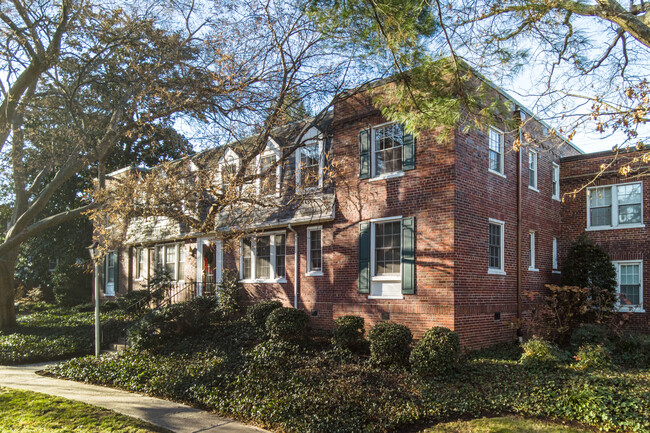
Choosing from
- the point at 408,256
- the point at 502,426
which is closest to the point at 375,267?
the point at 408,256

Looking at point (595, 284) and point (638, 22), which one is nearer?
point (638, 22)

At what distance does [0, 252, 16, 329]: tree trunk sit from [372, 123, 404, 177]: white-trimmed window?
599 inches

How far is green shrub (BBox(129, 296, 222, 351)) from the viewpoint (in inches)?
554

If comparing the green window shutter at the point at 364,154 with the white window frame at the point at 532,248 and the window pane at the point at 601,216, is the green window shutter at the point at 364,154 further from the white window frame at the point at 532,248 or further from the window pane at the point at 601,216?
the window pane at the point at 601,216

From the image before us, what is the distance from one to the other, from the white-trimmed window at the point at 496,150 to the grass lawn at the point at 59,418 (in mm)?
11004

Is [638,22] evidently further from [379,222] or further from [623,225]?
[623,225]

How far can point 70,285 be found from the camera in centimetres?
2714

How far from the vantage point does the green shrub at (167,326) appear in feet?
46.2

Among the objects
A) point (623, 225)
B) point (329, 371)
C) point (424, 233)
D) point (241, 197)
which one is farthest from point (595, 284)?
point (241, 197)

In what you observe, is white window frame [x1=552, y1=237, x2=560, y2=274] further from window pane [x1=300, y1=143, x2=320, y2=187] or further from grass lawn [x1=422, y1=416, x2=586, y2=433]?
grass lawn [x1=422, y1=416, x2=586, y2=433]

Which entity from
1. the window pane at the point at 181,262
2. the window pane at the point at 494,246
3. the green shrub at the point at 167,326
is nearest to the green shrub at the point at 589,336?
the window pane at the point at 494,246

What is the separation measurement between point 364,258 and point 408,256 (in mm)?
1461

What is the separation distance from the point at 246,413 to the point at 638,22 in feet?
29.2

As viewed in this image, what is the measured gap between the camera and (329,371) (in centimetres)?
1040
